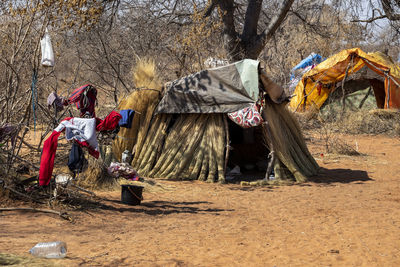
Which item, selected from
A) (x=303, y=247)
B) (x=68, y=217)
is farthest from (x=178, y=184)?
(x=303, y=247)

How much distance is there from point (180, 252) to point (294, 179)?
4.05m

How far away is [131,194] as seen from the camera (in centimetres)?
557

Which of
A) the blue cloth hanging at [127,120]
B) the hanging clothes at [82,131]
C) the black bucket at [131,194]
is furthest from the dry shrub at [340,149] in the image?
the hanging clothes at [82,131]

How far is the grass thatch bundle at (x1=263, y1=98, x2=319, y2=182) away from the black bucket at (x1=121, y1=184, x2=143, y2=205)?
8.70 ft

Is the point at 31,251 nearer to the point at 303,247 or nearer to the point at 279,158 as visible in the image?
the point at 303,247

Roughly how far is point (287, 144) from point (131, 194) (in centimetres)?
331

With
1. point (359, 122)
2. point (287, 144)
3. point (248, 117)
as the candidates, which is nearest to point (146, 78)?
point (248, 117)

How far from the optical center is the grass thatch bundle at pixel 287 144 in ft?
24.3

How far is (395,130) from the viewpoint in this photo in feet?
41.0

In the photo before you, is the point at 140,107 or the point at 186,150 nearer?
the point at 186,150

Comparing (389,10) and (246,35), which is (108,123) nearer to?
(246,35)

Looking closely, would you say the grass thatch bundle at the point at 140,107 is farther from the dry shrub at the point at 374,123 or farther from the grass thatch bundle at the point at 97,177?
the dry shrub at the point at 374,123

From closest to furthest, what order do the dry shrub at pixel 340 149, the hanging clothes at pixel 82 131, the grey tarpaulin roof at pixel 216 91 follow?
the hanging clothes at pixel 82 131
the grey tarpaulin roof at pixel 216 91
the dry shrub at pixel 340 149

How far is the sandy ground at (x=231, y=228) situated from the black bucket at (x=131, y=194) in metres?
0.10
